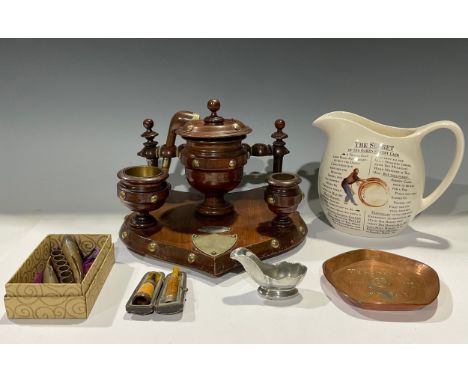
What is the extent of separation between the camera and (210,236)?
131 cm

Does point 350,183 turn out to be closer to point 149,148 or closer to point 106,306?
point 149,148

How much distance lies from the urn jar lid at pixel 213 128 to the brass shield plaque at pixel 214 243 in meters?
0.26

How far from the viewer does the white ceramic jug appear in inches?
52.7

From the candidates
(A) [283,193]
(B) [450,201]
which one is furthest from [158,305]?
(B) [450,201]

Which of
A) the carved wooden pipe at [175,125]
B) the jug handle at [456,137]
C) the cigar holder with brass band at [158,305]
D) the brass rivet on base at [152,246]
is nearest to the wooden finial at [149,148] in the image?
the carved wooden pipe at [175,125]

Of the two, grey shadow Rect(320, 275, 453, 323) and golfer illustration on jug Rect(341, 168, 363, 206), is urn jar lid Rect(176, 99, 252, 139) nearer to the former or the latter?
golfer illustration on jug Rect(341, 168, 363, 206)

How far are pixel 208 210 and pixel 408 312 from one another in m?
0.62

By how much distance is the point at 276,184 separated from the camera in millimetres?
1294

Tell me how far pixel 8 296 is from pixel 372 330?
76cm

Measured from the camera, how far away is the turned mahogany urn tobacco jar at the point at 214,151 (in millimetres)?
1315

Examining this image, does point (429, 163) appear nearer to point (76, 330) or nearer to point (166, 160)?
point (166, 160)

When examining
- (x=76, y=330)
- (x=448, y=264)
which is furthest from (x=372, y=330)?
(x=76, y=330)

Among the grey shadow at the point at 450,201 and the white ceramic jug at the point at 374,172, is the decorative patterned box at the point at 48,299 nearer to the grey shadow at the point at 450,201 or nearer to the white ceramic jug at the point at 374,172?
the white ceramic jug at the point at 374,172

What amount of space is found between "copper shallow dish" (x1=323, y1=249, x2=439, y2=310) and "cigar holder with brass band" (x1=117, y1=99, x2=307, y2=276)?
172 mm
